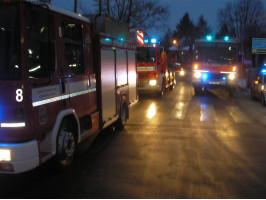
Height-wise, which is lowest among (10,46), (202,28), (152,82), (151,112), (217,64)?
(151,112)

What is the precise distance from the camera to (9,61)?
4293 mm

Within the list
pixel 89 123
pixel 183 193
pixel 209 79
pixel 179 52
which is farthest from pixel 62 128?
pixel 179 52

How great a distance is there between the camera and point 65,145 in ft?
18.0

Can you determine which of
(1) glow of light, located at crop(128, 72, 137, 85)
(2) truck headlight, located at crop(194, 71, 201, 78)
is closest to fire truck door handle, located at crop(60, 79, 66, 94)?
(1) glow of light, located at crop(128, 72, 137, 85)

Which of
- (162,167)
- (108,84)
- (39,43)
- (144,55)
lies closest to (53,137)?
(39,43)

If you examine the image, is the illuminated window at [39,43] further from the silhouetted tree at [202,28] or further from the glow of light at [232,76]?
the silhouetted tree at [202,28]

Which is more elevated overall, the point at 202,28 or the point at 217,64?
the point at 202,28

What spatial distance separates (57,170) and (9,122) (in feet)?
4.83

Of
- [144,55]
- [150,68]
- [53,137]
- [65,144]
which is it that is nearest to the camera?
[53,137]

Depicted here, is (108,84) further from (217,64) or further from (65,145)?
(217,64)

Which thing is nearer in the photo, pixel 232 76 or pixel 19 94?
pixel 19 94

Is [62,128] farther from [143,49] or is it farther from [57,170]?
[143,49]

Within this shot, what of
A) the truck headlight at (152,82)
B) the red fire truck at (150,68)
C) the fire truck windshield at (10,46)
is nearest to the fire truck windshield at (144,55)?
the red fire truck at (150,68)

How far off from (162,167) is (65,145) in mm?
1719
